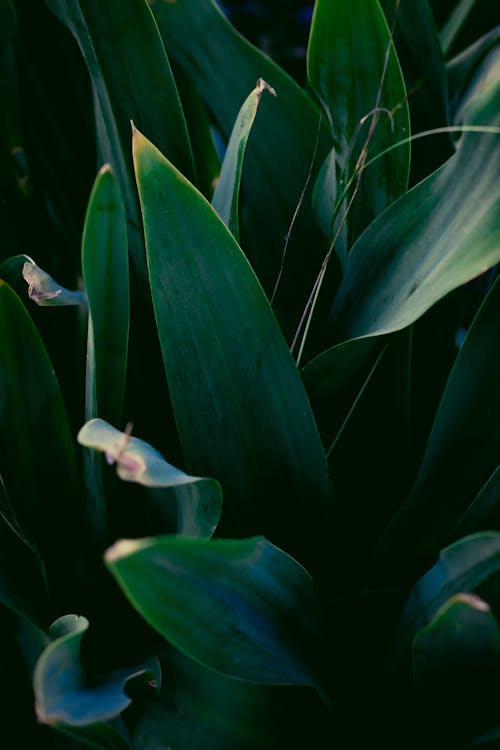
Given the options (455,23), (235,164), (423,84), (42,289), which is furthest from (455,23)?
(42,289)

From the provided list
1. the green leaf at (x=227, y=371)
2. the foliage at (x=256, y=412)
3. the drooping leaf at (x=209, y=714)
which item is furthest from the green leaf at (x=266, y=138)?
the drooping leaf at (x=209, y=714)

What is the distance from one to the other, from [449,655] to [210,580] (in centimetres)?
11

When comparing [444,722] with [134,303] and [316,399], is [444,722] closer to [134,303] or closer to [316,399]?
[316,399]

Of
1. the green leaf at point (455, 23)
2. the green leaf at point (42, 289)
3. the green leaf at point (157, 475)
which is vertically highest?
the green leaf at point (455, 23)

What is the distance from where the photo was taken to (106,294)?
1.32ft

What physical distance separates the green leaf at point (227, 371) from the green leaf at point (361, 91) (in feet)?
0.30

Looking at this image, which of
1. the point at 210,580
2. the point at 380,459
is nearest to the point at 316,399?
the point at 380,459

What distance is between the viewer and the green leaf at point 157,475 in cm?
30

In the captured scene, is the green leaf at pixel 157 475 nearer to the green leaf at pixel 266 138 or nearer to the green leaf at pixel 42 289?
the green leaf at pixel 42 289

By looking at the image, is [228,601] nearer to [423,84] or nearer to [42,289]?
[42,289]

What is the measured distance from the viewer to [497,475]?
1.29 feet

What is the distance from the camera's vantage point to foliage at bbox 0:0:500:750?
1.17 ft

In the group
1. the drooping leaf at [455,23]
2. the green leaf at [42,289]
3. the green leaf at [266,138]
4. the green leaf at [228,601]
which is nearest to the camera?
the green leaf at [228,601]

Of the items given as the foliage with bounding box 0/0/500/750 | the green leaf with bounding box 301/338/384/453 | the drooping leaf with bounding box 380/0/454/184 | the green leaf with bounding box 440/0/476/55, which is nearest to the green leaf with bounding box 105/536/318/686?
the foliage with bounding box 0/0/500/750
